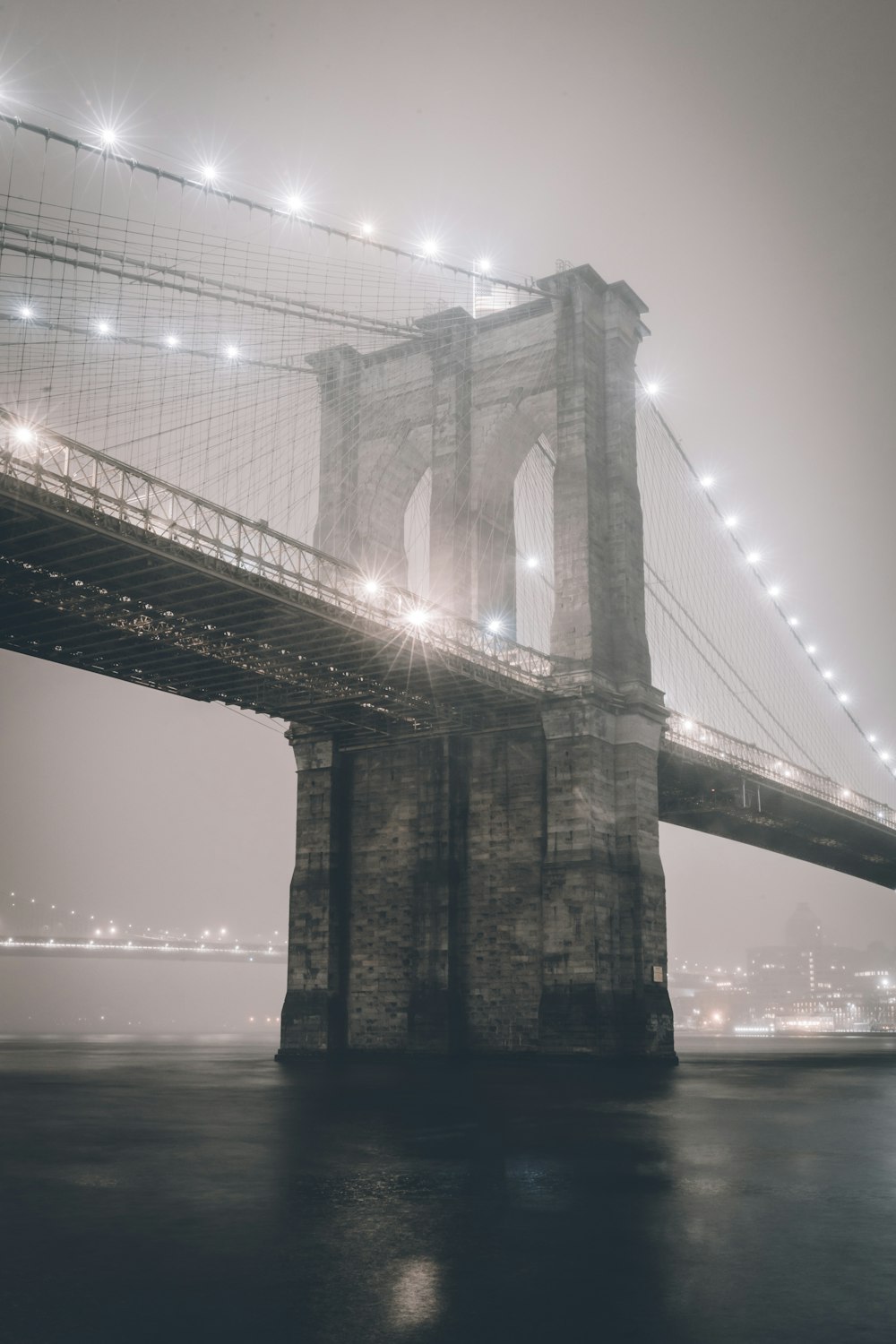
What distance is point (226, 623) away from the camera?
34906mm

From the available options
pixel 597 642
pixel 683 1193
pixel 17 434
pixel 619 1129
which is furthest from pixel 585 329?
pixel 683 1193

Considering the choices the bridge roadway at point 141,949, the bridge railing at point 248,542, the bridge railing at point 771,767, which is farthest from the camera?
the bridge roadway at point 141,949

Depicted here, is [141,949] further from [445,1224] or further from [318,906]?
[445,1224]

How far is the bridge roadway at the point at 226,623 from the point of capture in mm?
28469

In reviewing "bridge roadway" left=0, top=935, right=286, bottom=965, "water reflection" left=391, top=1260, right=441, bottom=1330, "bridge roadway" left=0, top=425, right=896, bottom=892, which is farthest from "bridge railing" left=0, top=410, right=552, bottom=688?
"bridge roadway" left=0, top=935, right=286, bottom=965

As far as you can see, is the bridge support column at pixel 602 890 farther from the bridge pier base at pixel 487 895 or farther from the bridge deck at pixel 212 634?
the bridge deck at pixel 212 634

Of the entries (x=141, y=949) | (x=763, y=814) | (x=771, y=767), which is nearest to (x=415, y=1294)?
(x=771, y=767)

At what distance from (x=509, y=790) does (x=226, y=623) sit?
13.6m

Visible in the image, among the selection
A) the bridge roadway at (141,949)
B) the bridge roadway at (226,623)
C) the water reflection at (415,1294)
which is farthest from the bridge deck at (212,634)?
the bridge roadway at (141,949)

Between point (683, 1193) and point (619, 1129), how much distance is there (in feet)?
22.7

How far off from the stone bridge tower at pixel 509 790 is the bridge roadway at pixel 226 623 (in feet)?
7.55

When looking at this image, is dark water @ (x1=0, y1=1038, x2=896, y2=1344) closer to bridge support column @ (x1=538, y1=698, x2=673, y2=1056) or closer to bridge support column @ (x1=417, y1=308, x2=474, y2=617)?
bridge support column @ (x1=538, y1=698, x2=673, y2=1056)

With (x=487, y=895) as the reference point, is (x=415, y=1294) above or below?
below

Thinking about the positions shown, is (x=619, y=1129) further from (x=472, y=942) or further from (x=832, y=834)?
(x=832, y=834)
